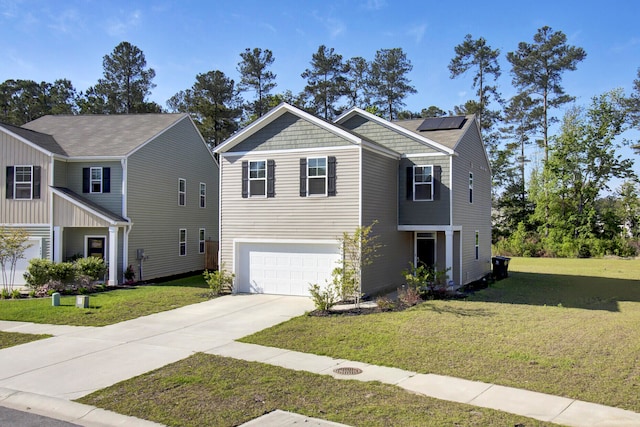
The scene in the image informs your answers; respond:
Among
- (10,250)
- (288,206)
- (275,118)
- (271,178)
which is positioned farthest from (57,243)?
(275,118)

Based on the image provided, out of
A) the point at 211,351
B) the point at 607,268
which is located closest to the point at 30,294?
the point at 211,351

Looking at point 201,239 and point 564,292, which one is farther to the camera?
point 201,239

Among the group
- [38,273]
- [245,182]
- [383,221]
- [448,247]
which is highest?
[245,182]

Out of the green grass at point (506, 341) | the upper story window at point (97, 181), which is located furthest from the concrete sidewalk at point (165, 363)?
the upper story window at point (97, 181)

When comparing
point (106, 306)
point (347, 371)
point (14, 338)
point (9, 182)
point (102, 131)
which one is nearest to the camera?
point (347, 371)

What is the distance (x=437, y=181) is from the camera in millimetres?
18922

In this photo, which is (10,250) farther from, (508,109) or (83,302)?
(508,109)

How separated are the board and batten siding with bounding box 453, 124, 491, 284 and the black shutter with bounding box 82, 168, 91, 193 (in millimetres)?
14556

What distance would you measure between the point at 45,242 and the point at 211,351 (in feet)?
44.3

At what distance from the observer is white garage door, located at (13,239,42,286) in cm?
2045

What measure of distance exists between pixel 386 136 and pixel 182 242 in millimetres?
11373

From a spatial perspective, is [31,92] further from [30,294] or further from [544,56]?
[544,56]

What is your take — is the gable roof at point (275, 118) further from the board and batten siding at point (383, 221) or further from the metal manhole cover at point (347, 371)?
the metal manhole cover at point (347, 371)

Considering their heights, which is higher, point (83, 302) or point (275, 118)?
point (275, 118)
